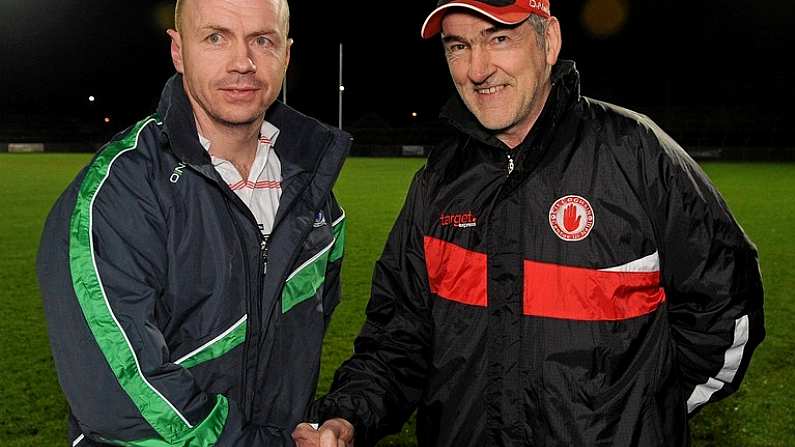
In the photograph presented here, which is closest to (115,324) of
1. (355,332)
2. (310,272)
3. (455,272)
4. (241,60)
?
(310,272)

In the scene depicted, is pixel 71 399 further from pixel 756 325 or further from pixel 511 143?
pixel 756 325

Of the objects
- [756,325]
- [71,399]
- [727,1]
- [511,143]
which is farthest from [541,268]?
[727,1]

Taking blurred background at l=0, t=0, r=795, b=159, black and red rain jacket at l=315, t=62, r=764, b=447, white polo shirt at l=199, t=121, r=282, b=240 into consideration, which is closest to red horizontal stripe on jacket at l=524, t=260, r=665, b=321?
black and red rain jacket at l=315, t=62, r=764, b=447

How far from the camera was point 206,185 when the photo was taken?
6.40 feet

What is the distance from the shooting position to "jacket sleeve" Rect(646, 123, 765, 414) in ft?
6.64

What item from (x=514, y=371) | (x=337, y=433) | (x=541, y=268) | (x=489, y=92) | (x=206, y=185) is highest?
(x=489, y=92)

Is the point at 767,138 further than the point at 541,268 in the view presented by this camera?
Yes

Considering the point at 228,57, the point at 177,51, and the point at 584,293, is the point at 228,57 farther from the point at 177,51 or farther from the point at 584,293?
the point at 584,293

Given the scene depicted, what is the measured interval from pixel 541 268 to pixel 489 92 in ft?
1.64

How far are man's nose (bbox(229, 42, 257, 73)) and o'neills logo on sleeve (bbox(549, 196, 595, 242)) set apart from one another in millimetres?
860

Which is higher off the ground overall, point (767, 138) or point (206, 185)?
point (206, 185)

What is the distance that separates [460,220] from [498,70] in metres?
0.42

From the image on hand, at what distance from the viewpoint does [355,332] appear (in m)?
6.31

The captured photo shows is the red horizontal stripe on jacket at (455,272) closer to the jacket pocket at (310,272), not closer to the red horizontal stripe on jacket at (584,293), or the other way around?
the red horizontal stripe on jacket at (584,293)
